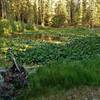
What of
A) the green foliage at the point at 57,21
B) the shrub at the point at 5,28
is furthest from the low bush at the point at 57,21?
the shrub at the point at 5,28

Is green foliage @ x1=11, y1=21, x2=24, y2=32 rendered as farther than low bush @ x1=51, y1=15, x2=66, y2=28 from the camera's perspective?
No

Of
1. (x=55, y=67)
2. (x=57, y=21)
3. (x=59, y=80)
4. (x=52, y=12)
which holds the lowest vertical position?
(x=57, y=21)

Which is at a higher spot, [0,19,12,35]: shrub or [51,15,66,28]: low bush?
[0,19,12,35]: shrub

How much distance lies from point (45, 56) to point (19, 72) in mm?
8270

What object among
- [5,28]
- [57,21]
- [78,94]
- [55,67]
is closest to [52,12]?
[57,21]

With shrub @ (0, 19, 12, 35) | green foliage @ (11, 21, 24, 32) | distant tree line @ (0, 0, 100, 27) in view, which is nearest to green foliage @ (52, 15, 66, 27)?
distant tree line @ (0, 0, 100, 27)

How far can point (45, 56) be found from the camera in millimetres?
16141

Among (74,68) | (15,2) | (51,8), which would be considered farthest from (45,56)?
(51,8)

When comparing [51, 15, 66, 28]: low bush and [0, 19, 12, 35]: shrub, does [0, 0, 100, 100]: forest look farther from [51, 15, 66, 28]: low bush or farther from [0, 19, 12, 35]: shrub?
[51, 15, 66, 28]: low bush

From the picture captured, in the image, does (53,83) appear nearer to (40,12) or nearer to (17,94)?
(17,94)

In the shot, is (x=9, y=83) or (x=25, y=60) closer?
(x=9, y=83)

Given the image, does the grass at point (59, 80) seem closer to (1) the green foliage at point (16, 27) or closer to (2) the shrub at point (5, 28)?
(2) the shrub at point (5, 28)

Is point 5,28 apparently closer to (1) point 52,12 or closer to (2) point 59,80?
(2) point 59,80

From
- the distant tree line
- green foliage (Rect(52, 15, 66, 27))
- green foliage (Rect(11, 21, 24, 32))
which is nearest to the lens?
green foliage (Rect(11, 21, 24, 32))
